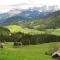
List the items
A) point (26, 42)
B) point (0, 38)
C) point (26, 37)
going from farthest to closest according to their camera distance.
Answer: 1. point (0, 38)
2. point (26, 37)
3. point (26, 42)

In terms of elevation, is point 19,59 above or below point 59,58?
above

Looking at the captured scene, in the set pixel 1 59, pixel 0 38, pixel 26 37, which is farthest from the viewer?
pixel 0 38

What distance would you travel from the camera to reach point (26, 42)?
170 meters

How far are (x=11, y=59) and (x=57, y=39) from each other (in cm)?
15131

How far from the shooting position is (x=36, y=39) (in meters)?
178

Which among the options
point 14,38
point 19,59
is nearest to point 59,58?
point 19,59

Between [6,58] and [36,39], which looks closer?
[6,58]

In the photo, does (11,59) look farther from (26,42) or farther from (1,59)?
(26,42)

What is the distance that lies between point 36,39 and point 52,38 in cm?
1726

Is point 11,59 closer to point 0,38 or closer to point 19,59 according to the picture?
point 19,59

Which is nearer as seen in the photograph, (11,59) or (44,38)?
(11,59)

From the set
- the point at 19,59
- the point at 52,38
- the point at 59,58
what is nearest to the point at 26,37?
the point at 52,38

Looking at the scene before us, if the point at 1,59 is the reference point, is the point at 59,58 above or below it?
below

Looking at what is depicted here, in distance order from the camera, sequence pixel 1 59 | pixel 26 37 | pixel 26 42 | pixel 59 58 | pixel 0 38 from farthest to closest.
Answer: pixel 0 38, pixel 26 37, pixel 26 42, pixel 59 58, pixel 1 59
